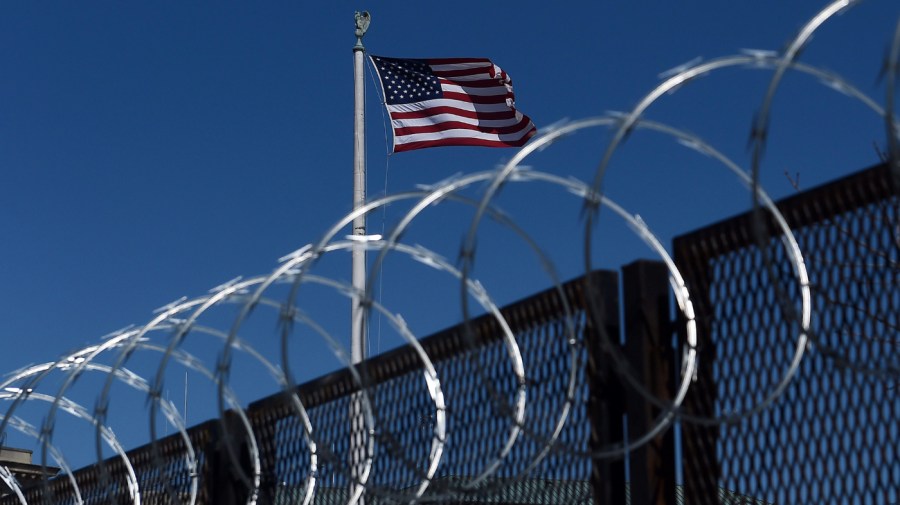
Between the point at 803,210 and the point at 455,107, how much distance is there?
1392 centimetres

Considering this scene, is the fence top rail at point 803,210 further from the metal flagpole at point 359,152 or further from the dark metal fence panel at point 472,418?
the metal flagpole at point 359,152

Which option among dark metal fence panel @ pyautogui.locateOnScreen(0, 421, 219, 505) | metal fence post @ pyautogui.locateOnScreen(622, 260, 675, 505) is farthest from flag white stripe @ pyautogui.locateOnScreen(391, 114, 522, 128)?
metal fence post @ pyautogui.locateOnScreen(622, 260, 675, 505)

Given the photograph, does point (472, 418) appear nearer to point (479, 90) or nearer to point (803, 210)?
point (803, 210)

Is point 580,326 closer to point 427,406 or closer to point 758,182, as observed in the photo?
point 427,406

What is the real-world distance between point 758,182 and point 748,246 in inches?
114

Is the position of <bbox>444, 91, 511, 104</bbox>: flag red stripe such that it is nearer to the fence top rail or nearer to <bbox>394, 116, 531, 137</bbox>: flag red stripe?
<bbox>394, 116, 531, 137</bbox>: flag red stripe

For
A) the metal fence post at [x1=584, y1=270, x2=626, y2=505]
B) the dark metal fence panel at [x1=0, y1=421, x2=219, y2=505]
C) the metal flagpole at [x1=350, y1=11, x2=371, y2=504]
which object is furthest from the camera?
the metal flagpole at [x1=350, y1=11, x2=371, y2=504]

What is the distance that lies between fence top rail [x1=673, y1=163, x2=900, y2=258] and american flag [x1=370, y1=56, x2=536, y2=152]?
12.4m

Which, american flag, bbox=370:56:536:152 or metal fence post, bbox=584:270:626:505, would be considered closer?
metal fence post, bbox=584:270:626:505

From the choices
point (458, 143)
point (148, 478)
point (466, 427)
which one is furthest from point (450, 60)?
point (466, 427)

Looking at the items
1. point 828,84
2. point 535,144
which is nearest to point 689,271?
point 535,144

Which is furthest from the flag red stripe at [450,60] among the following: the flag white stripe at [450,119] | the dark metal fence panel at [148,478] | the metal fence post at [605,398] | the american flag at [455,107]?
the metal fence post at [605,398]

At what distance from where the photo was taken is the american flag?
78.3 ft

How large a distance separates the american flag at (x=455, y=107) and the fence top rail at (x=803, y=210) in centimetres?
1241
